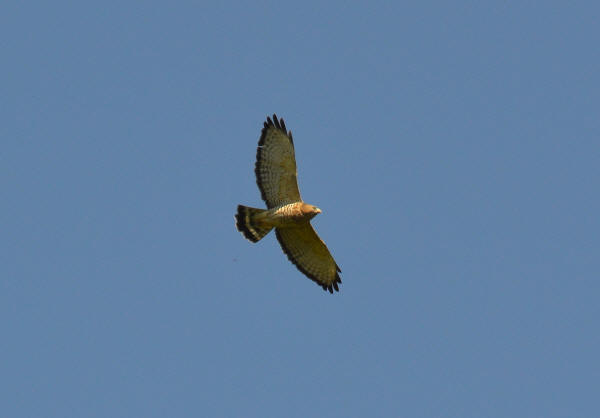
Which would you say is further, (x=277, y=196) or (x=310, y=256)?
(x=310, y=256)

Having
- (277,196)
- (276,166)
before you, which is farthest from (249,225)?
(276,166)

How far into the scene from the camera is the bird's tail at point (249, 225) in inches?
699

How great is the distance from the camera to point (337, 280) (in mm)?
18719

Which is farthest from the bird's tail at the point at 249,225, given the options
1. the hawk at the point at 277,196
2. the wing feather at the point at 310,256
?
the wing feather at the point at 310,256

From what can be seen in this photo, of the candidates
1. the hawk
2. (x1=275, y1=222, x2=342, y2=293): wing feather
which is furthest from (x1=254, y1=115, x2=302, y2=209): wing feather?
(x1=275, y1=222, x2=342, y2=293): wing feather

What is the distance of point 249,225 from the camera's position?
1778 cm

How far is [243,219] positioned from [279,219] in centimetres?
70

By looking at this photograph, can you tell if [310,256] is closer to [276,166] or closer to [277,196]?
[277,196]

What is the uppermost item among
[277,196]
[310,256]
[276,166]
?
[276,166]

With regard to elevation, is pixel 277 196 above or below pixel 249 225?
above

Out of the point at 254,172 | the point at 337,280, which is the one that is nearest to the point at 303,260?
the point at 337,280

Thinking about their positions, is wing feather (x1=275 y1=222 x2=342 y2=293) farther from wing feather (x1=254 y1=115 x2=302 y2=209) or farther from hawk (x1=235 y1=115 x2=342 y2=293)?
wing feather (x1=254 y1=115 x2=302 y2=209)

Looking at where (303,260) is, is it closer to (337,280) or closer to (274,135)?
(337,280)

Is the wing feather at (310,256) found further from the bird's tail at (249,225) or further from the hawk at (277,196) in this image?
the bird's tail at (249,225)
